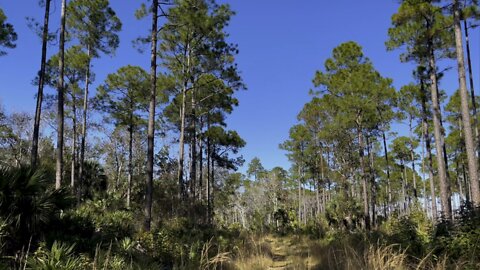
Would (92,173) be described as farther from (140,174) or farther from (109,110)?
(140,174)

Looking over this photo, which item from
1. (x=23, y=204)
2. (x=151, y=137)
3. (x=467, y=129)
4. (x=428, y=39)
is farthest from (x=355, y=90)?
(x=23, y=204)

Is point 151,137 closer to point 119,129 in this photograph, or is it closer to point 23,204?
point 23,204

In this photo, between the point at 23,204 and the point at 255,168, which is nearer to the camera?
the point at 23,204

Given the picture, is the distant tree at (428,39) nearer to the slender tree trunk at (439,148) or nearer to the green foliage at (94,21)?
the slender tree trunk at (439,148)

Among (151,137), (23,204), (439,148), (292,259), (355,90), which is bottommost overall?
(292,259)

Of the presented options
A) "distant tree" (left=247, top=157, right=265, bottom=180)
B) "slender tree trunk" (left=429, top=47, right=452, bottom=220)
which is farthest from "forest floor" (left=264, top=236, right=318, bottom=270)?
"distant tree" (left=247, top=157, right=265, bottom=180)

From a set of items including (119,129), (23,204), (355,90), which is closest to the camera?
(23,204)

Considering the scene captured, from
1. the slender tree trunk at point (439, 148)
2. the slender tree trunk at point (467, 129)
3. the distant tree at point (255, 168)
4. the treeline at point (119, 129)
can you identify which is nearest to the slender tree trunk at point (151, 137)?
the treeline at point (119, 129)

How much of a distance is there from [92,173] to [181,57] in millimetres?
10461

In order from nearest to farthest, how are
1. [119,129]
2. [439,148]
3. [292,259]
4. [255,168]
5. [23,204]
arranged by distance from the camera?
[23,204]
[292,259]
[439,148]
[119,129]
[255,168]

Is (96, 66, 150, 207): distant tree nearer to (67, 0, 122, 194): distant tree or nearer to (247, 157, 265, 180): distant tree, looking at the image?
(67, 0, 122, 194): distant tree

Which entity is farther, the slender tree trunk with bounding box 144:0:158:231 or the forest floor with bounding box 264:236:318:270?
the slender tree trunk with bounding box 144:0:158:231

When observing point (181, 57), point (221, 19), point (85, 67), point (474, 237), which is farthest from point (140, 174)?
point (474, 237)

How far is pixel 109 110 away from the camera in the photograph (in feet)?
86.4
